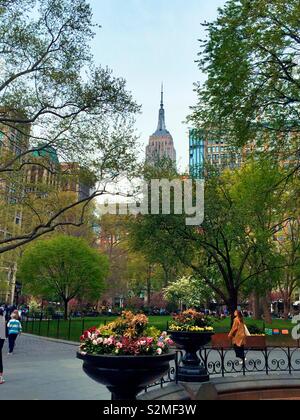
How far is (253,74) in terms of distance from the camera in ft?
43.5

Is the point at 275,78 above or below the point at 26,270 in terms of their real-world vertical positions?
above

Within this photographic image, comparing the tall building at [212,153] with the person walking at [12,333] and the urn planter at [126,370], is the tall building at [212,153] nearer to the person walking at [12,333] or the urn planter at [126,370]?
the person walking at [12,333]

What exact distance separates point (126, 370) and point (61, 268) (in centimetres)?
3173

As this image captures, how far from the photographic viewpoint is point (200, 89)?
15164mm

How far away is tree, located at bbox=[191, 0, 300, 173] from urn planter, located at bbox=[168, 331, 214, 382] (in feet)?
26.7

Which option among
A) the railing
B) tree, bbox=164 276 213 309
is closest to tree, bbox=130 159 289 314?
tree, bbox=164 276 213 309

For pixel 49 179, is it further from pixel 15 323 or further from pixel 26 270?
pixel 26 270

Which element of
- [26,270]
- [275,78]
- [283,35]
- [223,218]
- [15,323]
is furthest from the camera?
[26,270]

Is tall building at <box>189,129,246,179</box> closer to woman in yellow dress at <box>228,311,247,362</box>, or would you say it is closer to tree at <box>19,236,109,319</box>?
woman in yellow dress at <box>228,311,247,362</box>

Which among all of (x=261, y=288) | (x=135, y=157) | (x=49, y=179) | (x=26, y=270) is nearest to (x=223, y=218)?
(x=135, y=157)

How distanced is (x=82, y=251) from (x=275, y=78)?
26.0 meters

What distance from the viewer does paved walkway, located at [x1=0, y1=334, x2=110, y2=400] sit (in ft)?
28.2

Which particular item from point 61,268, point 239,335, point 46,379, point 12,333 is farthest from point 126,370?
point 61,268
